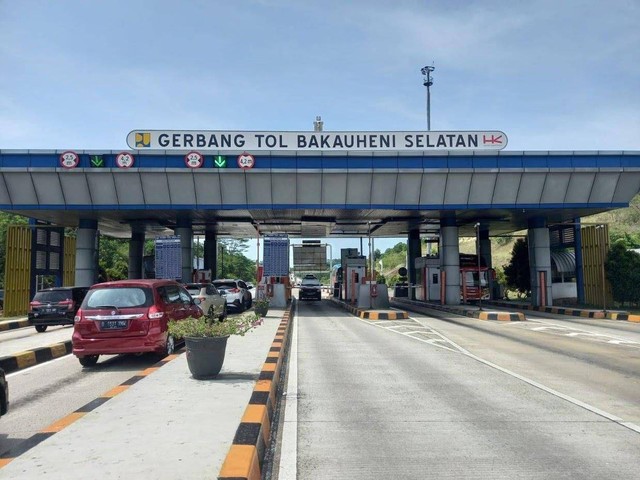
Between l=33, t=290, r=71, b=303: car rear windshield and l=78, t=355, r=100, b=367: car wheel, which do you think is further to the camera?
l=33, t=290, r=71, b=303: car rear windshield

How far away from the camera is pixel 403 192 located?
27.2m

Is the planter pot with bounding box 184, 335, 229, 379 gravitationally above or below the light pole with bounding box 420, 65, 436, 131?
below

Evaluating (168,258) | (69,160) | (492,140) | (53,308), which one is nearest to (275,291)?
(168,258)

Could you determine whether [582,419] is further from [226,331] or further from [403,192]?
[403,192]

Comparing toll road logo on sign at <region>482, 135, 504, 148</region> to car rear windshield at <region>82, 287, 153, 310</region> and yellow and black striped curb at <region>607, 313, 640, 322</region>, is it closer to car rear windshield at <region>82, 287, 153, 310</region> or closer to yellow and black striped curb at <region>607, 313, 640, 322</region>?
yellow and black striped curb at <region>607, 313, 640, 322</region>

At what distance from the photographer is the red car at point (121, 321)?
33.6 ft

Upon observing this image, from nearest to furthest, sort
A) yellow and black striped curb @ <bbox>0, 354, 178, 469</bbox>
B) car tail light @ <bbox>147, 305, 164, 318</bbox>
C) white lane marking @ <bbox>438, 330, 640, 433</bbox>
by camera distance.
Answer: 1. yellow and black striped curb @ <bbox>0, 354, 178, 469</bbox>
2. white lane marking @ <bbox>438, 330, 640, 433</bbox>
3. car tail light @ <bbox>147, 305, 164, 318</bbox>

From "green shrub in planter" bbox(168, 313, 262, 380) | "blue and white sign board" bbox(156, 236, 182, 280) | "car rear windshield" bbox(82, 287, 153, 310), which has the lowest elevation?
"green shrub in planter" bbox(168, 313, 262, 380)

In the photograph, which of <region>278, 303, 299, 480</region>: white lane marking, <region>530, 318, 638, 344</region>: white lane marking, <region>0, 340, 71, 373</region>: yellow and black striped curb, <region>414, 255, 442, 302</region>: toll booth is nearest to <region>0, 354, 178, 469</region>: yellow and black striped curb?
<region>278, 303, 299, 480</region>: white lane marking

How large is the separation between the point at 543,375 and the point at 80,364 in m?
9.36

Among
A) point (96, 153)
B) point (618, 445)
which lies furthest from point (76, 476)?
point (96, 153)

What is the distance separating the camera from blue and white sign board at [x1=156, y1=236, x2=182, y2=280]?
90.9ft

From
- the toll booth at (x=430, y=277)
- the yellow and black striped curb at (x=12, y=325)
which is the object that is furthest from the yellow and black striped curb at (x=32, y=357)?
the toll booth at (x=430, y=277)

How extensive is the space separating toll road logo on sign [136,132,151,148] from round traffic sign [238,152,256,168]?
4.83m
